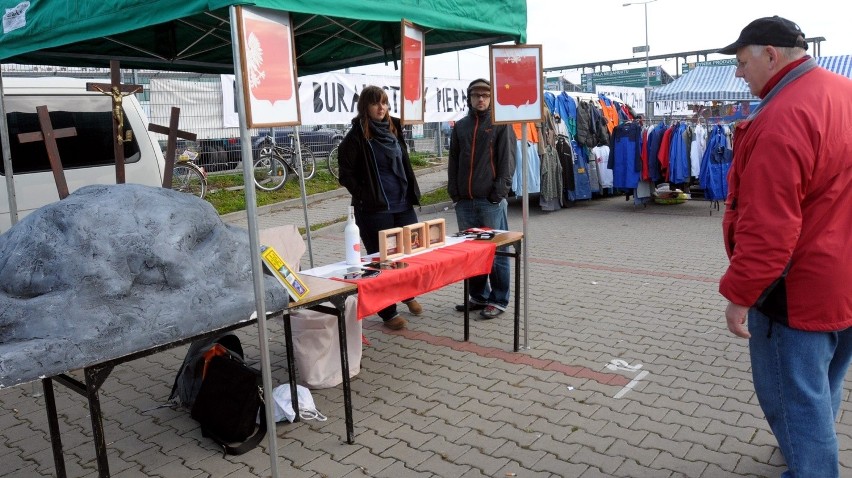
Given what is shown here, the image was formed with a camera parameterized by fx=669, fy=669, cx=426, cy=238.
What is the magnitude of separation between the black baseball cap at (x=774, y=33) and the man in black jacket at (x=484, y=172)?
2.97 metres

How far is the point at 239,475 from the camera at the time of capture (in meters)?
3.29

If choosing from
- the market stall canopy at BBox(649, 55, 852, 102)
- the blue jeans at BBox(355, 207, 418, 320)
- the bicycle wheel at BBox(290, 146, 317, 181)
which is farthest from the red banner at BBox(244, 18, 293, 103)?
the market stall canopy at BBox(649, 55, 852, 102)

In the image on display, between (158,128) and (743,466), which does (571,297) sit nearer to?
(743,466)

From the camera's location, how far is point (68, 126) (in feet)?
20.1

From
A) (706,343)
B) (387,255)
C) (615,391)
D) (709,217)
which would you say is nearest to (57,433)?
(387,255)

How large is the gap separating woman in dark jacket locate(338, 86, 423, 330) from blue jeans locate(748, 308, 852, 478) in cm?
313

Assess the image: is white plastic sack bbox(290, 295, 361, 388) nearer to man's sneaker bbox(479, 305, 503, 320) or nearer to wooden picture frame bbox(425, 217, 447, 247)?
wooden picture frame bbox(425, 217, 447, 247)

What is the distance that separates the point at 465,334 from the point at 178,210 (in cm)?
Result: 271

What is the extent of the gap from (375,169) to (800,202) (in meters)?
3.30

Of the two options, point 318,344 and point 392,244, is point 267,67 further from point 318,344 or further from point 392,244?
point 318,344

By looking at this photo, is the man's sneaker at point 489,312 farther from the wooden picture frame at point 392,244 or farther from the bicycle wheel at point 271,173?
the bicycle wheel at point 271,173

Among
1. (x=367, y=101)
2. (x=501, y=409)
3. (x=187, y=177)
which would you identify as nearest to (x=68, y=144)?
(x=367, y=101)

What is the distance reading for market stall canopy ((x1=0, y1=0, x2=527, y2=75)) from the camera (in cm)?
314

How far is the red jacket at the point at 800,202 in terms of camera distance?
228cm
